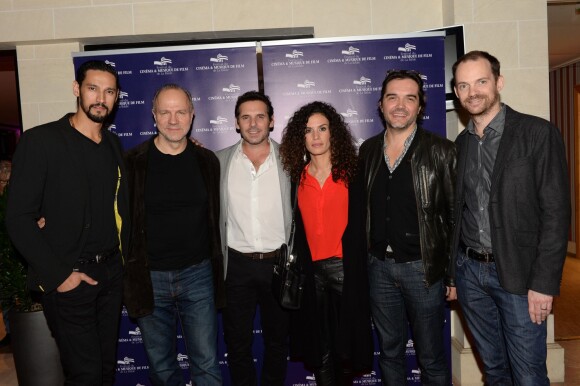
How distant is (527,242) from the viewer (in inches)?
88.6

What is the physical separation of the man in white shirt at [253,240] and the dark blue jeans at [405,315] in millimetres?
619

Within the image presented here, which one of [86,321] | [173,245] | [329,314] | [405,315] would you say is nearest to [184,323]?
[173,245]

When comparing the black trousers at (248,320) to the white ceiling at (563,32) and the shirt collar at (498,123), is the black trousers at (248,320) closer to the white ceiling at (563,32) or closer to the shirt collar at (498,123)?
the shirt collar at (498,123)

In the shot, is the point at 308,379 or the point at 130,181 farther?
the point at 308,379

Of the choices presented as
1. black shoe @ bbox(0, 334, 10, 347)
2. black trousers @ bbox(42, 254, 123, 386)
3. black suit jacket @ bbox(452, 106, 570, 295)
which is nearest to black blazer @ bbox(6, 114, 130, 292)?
black trousers @ bbox(42, 254, 123, 386)

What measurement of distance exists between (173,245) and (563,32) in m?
5.69

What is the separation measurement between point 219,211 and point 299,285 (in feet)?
2.27

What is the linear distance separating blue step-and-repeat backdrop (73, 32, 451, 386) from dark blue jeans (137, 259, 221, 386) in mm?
746

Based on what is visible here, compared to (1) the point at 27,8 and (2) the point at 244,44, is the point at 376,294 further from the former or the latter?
(1) the point at 27,8

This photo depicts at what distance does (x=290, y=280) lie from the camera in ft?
8.79

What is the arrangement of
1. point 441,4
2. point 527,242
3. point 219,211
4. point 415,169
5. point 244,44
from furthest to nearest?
point 441,4 → point 244,44 → point 219,211 → point 415,169 → point 527,242

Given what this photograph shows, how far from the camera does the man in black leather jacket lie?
2568mm

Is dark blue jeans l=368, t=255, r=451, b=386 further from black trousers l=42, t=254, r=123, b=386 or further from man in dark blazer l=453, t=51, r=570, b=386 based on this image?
black trousers l=42, t=254, r=123, b=386

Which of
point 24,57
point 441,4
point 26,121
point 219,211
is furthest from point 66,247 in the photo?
point 441,4
